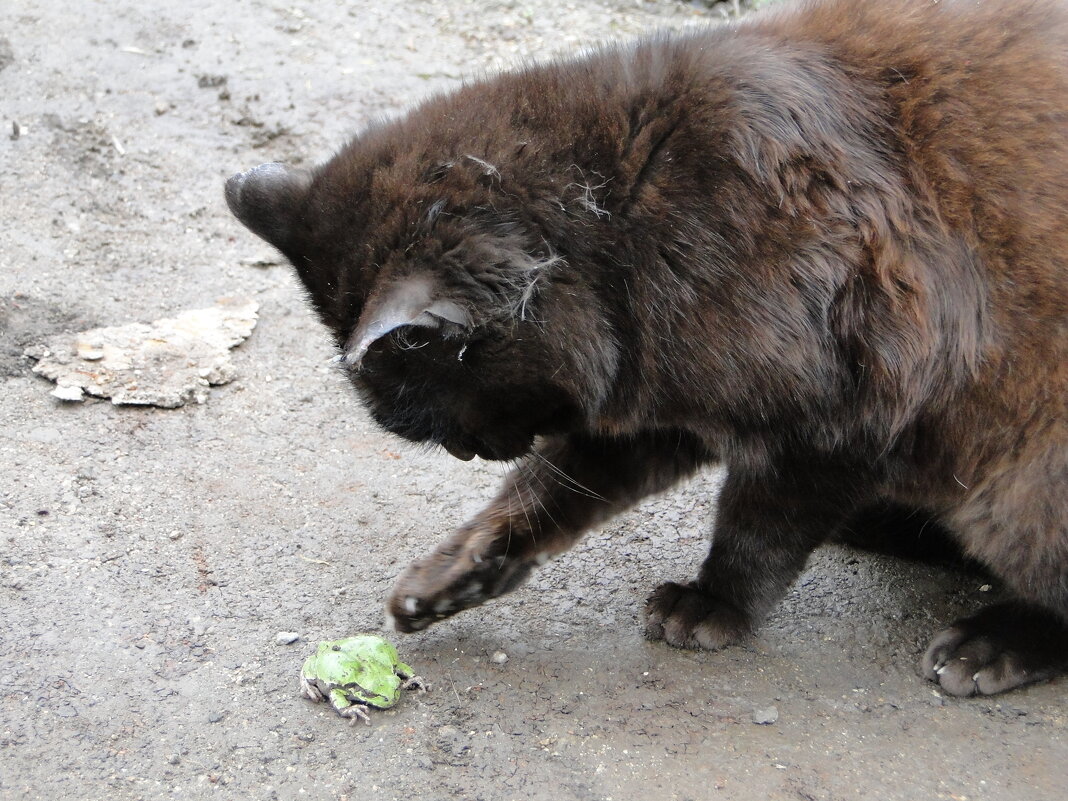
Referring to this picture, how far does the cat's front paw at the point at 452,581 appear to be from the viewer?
2666 millimetres

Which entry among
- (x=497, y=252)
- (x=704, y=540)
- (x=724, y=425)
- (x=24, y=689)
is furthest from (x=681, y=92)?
(x=24, y=689)

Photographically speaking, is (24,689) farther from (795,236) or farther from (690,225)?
(795,236)

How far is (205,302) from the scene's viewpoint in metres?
3.91

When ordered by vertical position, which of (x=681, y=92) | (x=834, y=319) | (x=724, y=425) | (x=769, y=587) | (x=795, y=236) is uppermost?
(x=681, y=92)

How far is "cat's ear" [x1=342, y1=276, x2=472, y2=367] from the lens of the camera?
2.03 m

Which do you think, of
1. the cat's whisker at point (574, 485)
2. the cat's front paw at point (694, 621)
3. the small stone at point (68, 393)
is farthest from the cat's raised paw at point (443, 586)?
the small stone at point (68, 393)

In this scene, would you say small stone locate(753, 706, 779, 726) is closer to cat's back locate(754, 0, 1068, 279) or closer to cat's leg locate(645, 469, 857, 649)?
cat's leg locate(645, 469, 857, 649)

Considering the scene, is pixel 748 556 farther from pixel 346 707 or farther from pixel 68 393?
pixel 68 393

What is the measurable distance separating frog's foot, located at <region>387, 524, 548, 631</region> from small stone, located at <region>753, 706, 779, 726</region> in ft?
2.33

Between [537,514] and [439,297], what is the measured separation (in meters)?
0.96

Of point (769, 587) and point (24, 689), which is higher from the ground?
point (769, 587)

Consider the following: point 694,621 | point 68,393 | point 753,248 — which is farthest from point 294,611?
point 753,248

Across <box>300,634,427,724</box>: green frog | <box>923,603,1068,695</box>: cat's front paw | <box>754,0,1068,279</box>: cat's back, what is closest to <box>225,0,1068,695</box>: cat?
<box>754,0,1068,279</box>: cat's back

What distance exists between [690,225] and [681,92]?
0.33 metres
